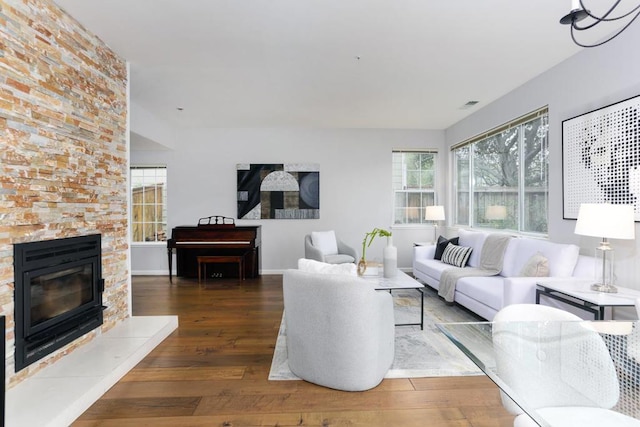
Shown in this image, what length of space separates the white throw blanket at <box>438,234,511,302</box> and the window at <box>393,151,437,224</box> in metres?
2.20

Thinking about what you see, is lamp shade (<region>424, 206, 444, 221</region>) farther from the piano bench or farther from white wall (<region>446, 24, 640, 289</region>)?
the piano bench

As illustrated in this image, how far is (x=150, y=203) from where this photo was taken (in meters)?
6.33

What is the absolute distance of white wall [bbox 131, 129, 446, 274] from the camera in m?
6.21

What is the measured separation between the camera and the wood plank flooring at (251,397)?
76.2 inches

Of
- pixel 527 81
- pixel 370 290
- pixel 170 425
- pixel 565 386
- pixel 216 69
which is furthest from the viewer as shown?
pixel 527 81

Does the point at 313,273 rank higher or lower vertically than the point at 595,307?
higher

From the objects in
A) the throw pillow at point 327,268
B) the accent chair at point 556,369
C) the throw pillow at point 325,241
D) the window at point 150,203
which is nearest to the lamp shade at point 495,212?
the throw pillow at point 325,241

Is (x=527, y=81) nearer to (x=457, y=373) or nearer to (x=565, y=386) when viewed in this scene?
(x=457, y=373)

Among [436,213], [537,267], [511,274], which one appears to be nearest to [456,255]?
[511,274]

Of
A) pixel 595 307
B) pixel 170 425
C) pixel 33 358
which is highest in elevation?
pixel 595 307

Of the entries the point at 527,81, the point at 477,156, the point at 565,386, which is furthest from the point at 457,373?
the point at 477,156

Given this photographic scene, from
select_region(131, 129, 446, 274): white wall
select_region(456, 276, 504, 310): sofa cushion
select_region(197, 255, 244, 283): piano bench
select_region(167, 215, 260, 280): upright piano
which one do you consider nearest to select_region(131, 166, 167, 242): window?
select_region(131, 129, 446, 274): white wall

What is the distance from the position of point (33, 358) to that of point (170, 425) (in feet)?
3.54

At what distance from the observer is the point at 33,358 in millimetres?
2207
